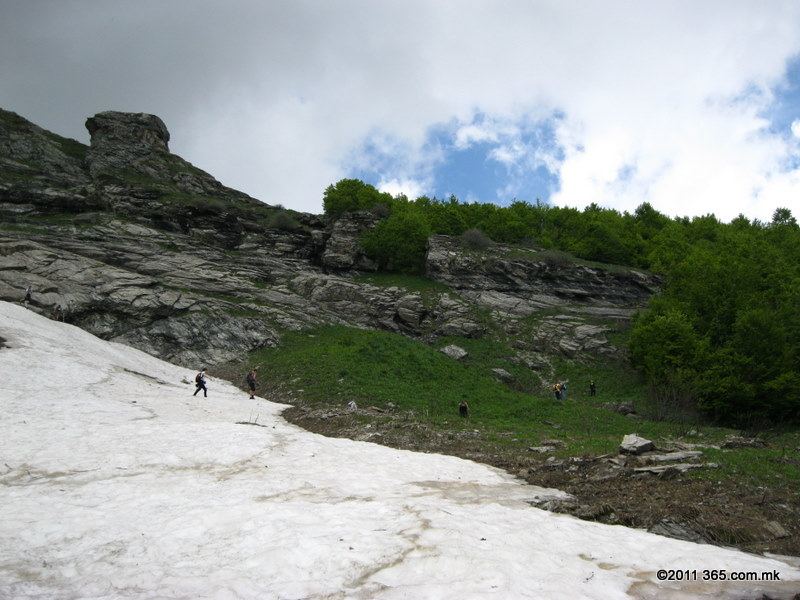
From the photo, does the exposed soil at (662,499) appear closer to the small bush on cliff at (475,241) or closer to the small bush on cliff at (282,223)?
the small bush on cliff at (475,241)

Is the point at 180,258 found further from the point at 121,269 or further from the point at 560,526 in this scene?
the point at 560,526

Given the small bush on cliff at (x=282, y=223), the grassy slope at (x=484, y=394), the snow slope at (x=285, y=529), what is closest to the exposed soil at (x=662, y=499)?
the snow slope at (x=285, y=529)

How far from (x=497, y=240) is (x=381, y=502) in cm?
6354

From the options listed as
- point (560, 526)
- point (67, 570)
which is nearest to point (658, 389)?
point (560, 526)

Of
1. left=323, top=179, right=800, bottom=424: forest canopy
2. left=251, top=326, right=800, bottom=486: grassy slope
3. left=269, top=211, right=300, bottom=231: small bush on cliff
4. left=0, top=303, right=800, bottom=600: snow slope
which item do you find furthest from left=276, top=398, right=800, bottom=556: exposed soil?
left=269, top=211, right=300, bottom=231: small bush on cliff

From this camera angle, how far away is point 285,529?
7215mm

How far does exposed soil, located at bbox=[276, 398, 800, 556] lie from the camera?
789 cm

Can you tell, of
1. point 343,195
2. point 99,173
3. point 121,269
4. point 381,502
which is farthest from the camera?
point 343,195

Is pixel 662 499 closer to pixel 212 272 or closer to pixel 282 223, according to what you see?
pixel 212 272

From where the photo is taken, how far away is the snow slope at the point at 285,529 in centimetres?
559

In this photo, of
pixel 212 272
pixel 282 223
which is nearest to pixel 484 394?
pixel 212 272

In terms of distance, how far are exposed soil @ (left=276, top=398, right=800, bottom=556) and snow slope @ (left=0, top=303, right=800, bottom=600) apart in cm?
84

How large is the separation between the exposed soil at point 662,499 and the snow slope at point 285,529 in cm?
84

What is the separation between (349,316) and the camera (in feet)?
154
